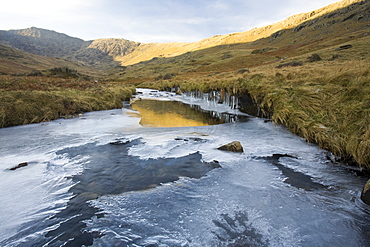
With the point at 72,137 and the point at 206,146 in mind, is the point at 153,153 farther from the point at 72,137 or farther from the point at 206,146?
the point at 72,137

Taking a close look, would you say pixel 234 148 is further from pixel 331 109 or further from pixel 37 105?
pixel 37 105

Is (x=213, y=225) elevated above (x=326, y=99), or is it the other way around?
(x=326, y=99)

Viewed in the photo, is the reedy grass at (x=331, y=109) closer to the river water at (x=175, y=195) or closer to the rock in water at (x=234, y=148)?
the river water at (x=175, y=195)

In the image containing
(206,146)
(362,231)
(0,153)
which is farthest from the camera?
(206,146)

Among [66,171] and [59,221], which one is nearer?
[59,221]

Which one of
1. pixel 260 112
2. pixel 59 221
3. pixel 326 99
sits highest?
pixel 326 99

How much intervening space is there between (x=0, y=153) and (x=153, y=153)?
3889 mm

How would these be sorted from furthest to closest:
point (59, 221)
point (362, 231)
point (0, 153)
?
point (0, 153) < point (59, 221) < point (362, 231)

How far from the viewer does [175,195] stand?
3430 millimetres

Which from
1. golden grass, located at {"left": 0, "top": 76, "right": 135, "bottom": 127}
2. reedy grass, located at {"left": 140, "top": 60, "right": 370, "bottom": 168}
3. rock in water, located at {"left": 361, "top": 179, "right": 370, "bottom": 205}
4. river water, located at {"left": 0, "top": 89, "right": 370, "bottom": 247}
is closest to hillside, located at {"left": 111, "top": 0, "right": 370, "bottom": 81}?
reedy grass, located at {"left": 140, "top": 60, "right": 370, "bottom": 168}

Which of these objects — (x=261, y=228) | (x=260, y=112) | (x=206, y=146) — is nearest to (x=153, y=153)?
(x=206, y=146)

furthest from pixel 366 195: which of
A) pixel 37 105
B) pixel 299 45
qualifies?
pixel 299 45

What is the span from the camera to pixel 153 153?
540 cm

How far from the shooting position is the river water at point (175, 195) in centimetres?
250
